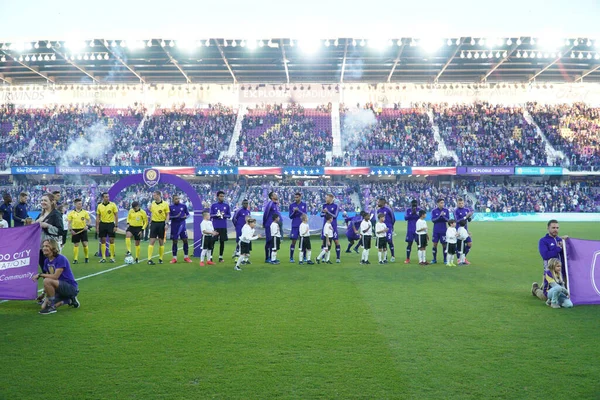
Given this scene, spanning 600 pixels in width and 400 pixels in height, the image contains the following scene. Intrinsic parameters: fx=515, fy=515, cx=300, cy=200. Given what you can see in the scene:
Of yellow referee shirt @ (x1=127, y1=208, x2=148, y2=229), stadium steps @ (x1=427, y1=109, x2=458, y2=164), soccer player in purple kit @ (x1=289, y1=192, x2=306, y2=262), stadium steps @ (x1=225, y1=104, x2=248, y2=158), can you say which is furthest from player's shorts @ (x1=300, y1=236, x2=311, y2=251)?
stadium steps @ (x1=427, y1=109, x2=458, y2=164)

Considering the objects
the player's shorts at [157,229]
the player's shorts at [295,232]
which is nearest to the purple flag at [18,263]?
the player's shorts at [157,229]

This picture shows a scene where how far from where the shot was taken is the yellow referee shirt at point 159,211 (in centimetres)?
1441

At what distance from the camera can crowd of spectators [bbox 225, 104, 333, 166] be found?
141ft

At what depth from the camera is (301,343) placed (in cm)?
630

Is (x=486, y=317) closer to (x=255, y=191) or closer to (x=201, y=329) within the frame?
(x=201, y=329)

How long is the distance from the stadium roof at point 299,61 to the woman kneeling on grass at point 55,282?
35.1m

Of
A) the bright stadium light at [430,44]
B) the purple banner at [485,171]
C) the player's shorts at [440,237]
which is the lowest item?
the player's shorts at [440,237]

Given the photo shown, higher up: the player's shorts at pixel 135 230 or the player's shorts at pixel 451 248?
the player's shorts at pixel 135 230

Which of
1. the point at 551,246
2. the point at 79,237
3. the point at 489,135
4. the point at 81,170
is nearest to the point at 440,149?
the point at 489,135

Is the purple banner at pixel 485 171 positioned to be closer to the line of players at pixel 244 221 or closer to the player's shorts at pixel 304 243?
the line of players at pixel 244 221

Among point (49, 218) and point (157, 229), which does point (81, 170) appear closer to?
point (157, 229)

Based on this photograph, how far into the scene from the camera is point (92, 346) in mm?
6184

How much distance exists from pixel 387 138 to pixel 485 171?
28.8 ft

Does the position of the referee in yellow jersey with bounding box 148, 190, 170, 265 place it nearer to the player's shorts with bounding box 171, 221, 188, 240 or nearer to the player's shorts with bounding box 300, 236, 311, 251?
the player's shorts with bounding box 171, 221, 188, 240
